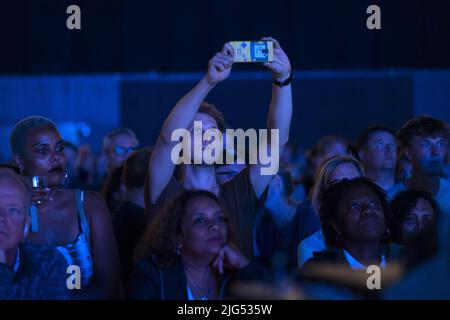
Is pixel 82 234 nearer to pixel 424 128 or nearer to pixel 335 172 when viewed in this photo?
pixel 335 172

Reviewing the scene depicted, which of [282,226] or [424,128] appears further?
[282,226]

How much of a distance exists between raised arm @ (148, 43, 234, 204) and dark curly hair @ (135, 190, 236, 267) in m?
0.19

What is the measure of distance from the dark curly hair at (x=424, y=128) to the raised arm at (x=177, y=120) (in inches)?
46.0

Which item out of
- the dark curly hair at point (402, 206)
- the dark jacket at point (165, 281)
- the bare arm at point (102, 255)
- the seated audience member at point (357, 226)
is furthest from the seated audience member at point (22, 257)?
the dark curly hair at point (402, 206)

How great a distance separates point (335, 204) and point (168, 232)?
0.63 metres

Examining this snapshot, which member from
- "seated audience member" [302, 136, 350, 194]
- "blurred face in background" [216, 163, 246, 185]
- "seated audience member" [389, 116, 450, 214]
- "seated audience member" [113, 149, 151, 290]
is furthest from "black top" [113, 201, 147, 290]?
"seated audience member" [302, 136, 350, 194]

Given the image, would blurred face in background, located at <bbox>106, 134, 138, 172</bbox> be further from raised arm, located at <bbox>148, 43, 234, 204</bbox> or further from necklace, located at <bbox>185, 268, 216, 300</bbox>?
necklace, located at <bbox>185, 268, 216, 300</bbox>

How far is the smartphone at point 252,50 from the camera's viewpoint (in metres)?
2.70

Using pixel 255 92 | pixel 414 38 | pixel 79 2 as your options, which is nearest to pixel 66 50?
pixel 79 2

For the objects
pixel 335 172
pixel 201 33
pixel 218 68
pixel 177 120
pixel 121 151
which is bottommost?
pixel 335 172

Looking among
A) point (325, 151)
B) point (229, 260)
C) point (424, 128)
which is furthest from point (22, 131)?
point (325, 151)

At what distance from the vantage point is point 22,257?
228 cm

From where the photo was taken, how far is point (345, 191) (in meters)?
2.70

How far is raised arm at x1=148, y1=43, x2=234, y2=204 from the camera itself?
102 inches
